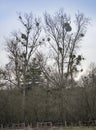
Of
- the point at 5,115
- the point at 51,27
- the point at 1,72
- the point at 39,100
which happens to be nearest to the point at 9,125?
the point at 5,115

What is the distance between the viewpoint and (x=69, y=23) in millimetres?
38969

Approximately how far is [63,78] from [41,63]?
12.3 ft

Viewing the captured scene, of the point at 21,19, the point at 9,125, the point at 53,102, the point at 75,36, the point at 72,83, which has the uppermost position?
the point at 21,19

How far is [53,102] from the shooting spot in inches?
1460

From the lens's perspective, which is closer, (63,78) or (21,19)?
(63,78)

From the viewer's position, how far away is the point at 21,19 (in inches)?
1606

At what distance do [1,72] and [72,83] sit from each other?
30.2ft

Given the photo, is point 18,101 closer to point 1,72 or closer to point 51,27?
point 1,72

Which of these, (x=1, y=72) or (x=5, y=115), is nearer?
(x=5, y=115)

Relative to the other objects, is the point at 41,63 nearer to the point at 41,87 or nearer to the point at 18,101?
the point at 41,87

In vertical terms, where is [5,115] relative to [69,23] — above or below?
below

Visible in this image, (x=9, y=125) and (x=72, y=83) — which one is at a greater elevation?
(x=72, y=83)

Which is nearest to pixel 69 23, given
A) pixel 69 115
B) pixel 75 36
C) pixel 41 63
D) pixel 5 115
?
pixel 75 36

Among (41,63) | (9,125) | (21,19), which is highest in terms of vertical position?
(21,19)
